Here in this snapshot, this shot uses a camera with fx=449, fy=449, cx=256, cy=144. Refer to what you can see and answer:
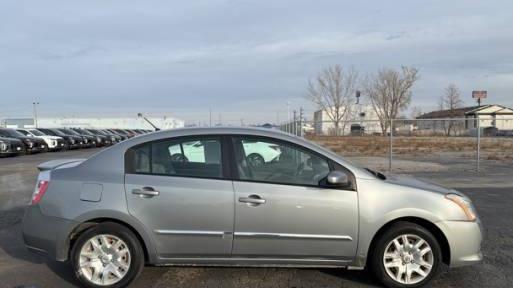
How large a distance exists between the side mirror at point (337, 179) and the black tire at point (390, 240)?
0.65m

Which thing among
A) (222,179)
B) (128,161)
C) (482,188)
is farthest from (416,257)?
(482,188)

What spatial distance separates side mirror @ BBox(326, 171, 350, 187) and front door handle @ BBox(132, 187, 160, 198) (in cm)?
166

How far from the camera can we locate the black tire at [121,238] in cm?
438

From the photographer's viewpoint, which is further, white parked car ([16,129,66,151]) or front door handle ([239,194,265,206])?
white parked car ([16,129,66,151])

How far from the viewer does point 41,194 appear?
14.8 ft

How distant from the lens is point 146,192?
4.36 metres

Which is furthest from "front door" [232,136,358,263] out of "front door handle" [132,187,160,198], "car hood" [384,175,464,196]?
"front door handle" [132,187,160,198]

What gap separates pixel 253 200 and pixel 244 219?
21 cm

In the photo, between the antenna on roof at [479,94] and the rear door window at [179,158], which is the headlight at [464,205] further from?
the antenna on roof at [479,94]

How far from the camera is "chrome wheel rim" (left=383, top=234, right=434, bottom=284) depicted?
14.5 ft

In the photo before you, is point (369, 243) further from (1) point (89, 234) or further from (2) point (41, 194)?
(2) point (41, 194)

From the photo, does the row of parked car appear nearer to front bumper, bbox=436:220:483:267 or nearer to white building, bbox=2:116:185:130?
front bumper, bbox=436:220:483:267

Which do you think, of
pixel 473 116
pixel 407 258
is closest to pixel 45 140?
pixel 407 258

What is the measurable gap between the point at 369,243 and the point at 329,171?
2.63 ft
